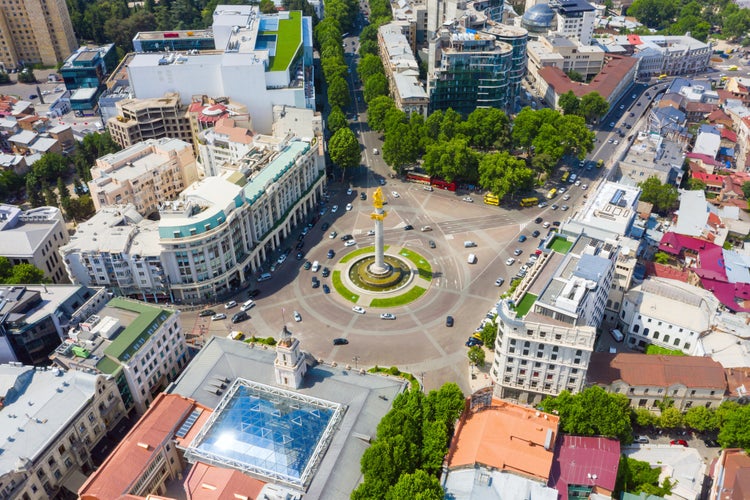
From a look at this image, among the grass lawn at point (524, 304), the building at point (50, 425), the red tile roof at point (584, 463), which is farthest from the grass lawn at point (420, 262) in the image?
the building at point (50, 425)

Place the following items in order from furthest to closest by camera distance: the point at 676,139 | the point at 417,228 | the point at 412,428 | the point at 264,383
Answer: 1. the point at 676,139
2. the point at 417,228
3. the point at 264,383
4. the point at 412,428

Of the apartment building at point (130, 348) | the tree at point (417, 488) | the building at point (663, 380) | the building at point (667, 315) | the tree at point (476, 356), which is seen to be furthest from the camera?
the building at point (667, 315)

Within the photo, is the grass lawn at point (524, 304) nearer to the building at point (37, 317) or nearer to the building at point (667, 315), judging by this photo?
the building at point (667, 315)

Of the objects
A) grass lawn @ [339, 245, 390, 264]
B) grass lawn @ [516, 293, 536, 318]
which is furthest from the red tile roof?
grass lawn @ [339, 245, 390, 264]

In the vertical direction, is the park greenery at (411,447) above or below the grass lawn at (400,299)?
above

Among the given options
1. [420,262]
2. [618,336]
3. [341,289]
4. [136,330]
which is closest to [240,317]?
[341,289]

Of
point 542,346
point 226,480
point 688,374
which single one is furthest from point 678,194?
point 226,480

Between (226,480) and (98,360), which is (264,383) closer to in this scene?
(226,480)
